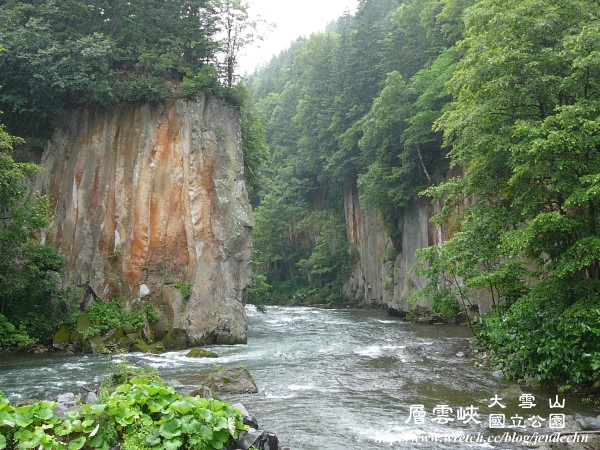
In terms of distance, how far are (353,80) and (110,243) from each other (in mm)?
23176

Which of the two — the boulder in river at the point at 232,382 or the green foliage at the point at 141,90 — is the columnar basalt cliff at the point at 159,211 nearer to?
→ the green foliage at the point at 141,90

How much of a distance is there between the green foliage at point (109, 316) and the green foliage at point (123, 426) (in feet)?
42.4

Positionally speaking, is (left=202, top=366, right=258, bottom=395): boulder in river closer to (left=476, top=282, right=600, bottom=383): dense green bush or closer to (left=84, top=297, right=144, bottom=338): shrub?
(left=476, top=282, right=600, bottom=383): dense green bush

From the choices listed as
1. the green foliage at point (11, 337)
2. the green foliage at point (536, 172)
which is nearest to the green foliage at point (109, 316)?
the green foliage at point (11, 337)

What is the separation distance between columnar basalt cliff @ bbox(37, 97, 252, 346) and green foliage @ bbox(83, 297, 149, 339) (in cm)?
61

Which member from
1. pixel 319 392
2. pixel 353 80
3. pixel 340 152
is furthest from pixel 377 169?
pixel 319 392

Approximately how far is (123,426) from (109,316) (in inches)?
552

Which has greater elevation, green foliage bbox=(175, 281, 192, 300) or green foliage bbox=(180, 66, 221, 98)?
green foliage bbox=(180, 66, 221, 98)

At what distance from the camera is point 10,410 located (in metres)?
5.17

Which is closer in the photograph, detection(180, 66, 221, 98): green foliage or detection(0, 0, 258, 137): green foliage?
detection(0, 0, 258, 137): green foliage

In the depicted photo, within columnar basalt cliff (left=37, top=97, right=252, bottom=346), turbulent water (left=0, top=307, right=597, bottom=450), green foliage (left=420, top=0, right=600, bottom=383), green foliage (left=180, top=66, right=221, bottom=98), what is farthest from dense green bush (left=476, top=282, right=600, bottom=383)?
green foliage (left=180, top=66, right=221, bottom=98)

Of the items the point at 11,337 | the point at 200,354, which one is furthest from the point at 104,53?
the point at 200,354

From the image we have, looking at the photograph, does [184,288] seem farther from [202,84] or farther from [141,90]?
[202,84]

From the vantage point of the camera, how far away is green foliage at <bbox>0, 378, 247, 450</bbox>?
16.4 ft
